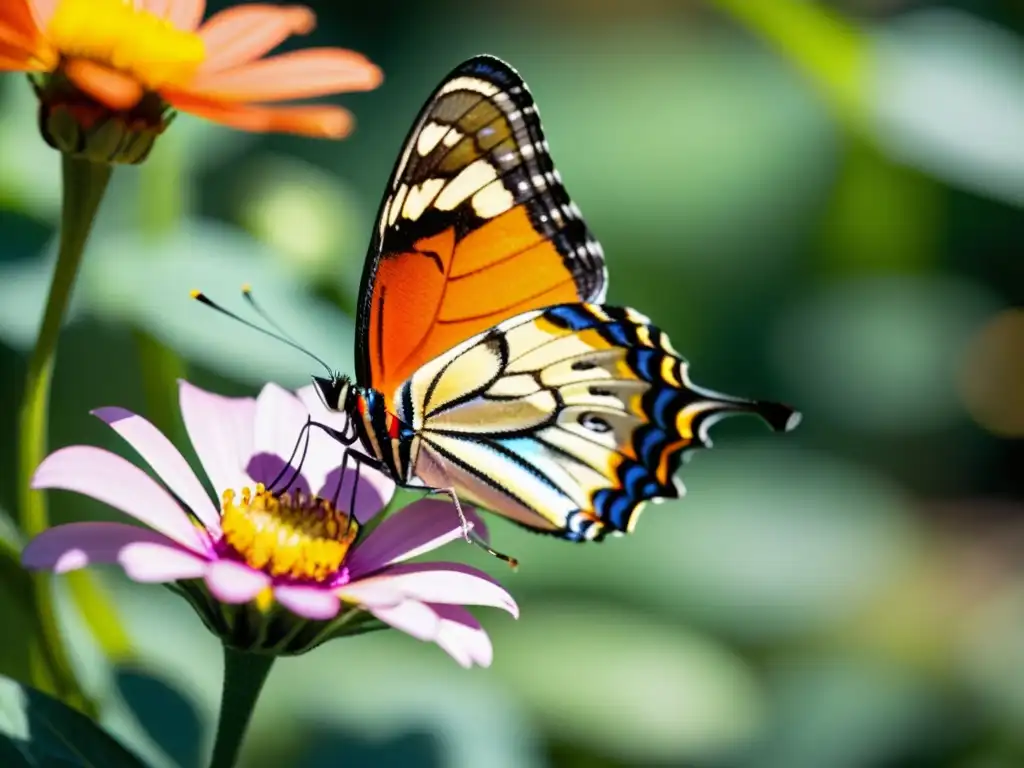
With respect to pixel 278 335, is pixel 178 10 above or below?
above

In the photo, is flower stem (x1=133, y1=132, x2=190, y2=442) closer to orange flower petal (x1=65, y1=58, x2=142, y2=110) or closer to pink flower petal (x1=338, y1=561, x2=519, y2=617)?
orange flower petal (x1=65, y1=58, x2=142, y2=110)

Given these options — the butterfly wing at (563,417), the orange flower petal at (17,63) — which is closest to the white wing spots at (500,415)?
the butterfly wing at (563,417)

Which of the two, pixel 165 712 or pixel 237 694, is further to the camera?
pixel 165 712

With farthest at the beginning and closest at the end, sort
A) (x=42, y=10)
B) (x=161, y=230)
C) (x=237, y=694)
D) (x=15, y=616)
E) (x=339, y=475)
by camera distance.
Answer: (x=15, y=616), (x=161, y=230), (x=339, y=475), (x=42, y=10), (x=237, y=694)

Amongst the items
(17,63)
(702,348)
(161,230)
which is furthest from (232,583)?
(702,348)

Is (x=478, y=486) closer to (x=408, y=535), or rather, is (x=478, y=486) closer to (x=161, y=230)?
(x=408, y=535)

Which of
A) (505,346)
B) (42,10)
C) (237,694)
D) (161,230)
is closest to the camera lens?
(237,694)
